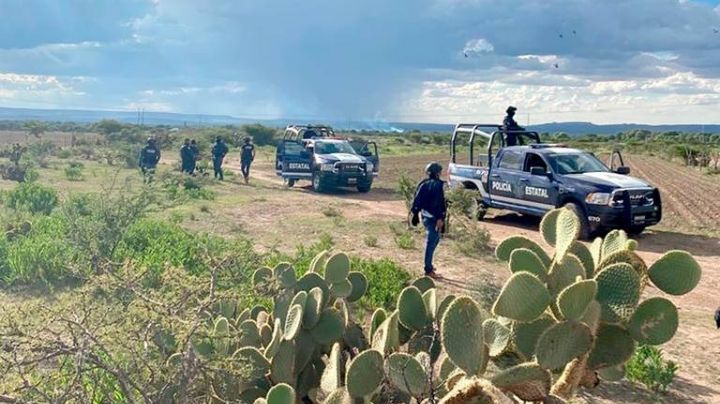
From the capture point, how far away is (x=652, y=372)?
563cm

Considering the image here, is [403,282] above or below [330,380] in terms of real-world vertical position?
below

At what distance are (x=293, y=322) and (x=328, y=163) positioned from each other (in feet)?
55.7

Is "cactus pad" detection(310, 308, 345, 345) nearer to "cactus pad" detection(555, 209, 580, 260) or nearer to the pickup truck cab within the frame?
"cactus pad" detection(555, 209, 580, 260)

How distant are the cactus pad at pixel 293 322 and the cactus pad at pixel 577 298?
65.9 inches

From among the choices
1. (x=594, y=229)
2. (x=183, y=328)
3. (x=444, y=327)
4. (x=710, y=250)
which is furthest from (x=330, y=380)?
(x=710, y=250)

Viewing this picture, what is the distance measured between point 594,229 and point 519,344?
395 inches

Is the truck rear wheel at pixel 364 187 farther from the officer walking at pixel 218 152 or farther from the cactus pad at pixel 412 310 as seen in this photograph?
the cactus pad at pixel 412 310

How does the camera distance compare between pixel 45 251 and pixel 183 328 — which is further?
pixel 45 251

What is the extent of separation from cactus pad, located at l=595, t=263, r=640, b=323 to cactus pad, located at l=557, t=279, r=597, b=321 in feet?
0.82

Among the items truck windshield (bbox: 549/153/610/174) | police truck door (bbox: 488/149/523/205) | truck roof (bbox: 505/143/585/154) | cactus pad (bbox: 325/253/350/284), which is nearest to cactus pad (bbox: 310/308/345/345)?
cactus pad (bbox: 325/253/350/284)

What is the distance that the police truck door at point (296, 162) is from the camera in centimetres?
2195

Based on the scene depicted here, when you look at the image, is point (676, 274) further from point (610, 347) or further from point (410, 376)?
point (410, 376)

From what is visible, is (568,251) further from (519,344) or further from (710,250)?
(710,250)

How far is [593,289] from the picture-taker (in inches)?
103
